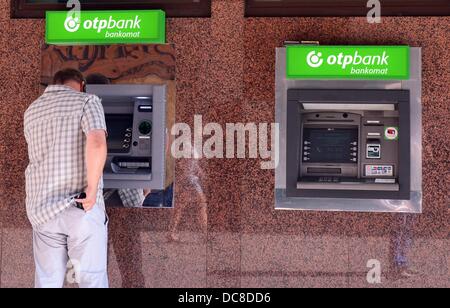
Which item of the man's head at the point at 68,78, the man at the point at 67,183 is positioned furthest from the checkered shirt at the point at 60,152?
the man's head at the point at 68,78

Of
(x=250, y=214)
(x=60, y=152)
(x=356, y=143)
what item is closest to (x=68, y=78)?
(x=60, y=152)

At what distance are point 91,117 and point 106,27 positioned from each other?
0.92 m

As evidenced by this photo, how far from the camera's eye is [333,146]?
4.38 metres

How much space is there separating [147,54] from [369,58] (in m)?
1.58

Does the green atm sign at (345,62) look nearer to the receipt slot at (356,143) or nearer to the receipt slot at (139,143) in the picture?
the receipt slot at (356,143)

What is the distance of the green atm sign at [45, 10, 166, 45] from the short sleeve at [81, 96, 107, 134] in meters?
0.73

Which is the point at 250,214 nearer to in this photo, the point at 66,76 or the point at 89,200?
the point at 89,200

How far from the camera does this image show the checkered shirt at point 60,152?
3.86m

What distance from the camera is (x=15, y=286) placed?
4727 millimetres

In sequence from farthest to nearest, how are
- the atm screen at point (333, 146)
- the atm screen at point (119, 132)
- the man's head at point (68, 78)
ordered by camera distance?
the atm screen at point (119, 132)
the atm screen at point (333, 146)
the man's head at point (68, 78)

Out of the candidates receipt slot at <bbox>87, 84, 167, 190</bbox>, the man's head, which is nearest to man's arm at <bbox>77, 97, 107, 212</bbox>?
the man's head

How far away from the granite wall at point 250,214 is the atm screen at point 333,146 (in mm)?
377

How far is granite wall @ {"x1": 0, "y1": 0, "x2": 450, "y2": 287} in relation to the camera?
4.45 meters

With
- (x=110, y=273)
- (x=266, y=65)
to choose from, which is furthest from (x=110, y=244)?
(x=266, y=65)
